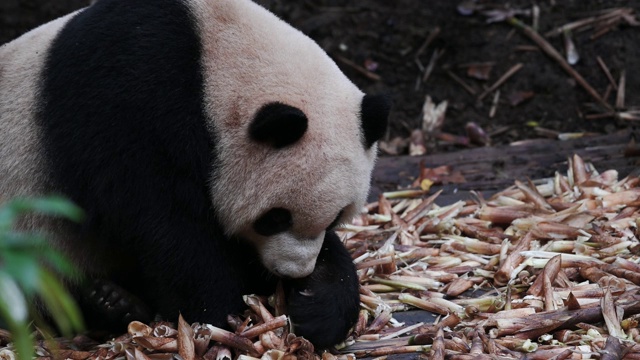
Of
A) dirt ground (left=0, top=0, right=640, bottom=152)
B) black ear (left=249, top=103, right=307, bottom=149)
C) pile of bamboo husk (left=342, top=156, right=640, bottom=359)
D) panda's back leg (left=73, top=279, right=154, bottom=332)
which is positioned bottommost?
dirt ground (left=0, top=0, right=640, bottom=152)

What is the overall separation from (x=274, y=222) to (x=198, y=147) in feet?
1.68

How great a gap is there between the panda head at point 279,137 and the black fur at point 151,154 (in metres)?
0.07

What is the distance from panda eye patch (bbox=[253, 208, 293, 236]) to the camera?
13.0 ft

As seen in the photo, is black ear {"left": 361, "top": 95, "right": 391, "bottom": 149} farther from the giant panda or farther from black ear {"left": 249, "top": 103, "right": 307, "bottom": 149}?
black ear {"left": 249, "top": 103, "right": 307, "bottom": 149}

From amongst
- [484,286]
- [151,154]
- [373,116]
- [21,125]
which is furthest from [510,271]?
[21,125]

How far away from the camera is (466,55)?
8914mm

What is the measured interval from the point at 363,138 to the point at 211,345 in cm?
124

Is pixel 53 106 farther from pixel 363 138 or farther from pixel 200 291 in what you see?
pixel 363 138

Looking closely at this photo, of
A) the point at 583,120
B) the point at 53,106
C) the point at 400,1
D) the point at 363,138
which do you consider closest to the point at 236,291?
the point at 363,138

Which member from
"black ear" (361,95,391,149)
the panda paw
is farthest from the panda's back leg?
"black ear" (361,95,391,149)

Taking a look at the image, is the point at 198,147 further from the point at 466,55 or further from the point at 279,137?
the point at 466,55

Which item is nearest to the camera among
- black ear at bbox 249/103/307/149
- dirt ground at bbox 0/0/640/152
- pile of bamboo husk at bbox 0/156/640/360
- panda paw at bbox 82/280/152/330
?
black ear at bbox 249/103/307/149

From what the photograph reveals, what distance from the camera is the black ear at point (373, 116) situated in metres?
4.04

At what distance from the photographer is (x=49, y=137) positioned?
13.3 ft
